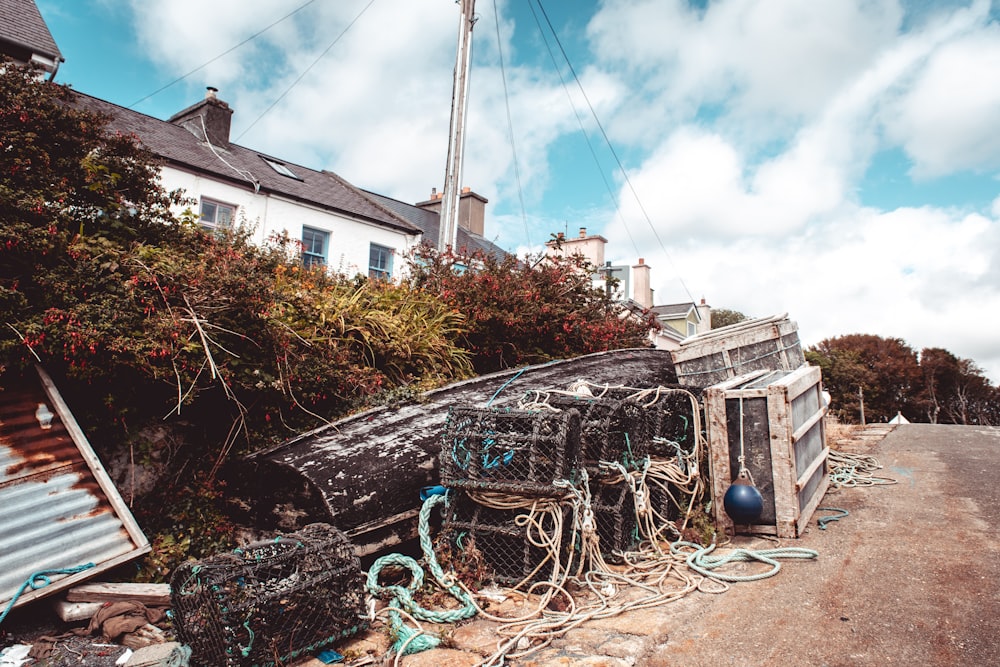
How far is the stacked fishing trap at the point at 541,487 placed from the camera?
351 cm

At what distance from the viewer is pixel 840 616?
2.87m

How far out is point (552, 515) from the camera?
3525 millimetres

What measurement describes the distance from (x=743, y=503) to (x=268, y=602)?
3058 mm

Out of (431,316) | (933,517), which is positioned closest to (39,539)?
(431,316)

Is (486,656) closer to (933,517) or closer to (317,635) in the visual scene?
(317,635)

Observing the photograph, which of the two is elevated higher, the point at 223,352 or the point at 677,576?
the point at 223,352

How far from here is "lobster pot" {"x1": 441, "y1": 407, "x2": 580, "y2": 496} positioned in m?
3.51

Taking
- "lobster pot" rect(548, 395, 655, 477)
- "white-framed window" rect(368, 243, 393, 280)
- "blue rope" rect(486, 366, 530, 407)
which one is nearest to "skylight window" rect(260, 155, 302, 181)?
"white-framed window" rect(368, 243, 393, 280)

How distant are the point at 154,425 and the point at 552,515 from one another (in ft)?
9.96

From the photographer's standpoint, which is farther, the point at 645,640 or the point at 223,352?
the point at 223,352

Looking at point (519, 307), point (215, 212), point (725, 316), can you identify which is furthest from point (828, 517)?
point (725, 316)

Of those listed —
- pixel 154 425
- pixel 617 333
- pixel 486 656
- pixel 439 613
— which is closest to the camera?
pixel 486 656

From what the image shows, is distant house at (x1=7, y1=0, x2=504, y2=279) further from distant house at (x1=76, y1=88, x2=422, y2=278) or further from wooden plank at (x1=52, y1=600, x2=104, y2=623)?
wooden plank at (x1=52, y1=600, x2=104, y2=623)

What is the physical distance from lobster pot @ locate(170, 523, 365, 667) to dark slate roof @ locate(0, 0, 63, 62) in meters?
12.6
